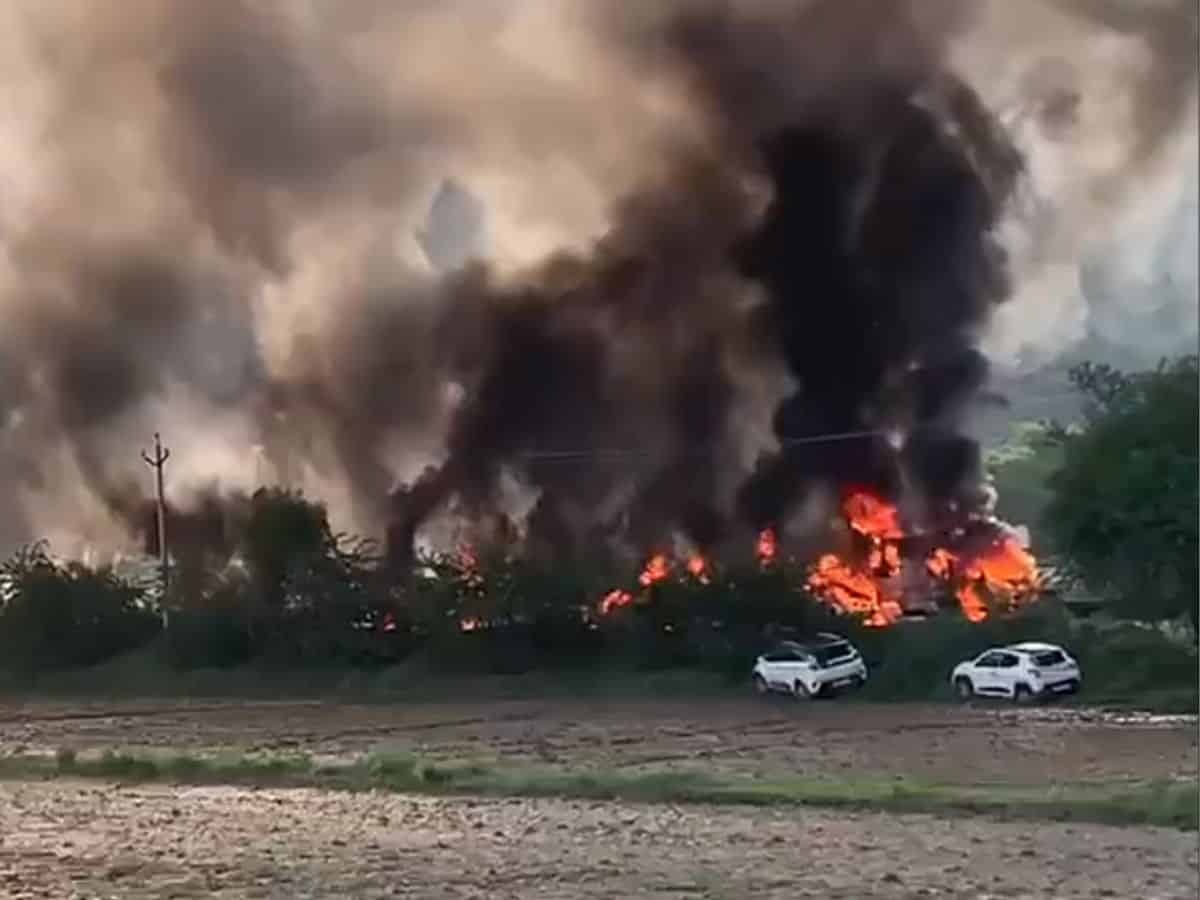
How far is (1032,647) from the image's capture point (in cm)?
584

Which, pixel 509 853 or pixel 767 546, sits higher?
pixel 767 546

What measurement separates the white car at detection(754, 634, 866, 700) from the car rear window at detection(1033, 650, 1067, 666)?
0.87 meters

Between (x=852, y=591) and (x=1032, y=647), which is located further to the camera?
(x=1032, y=647)

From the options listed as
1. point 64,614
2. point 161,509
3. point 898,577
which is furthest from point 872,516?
point 64,614

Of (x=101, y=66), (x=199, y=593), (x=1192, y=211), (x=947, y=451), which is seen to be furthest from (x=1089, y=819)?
(x=101, y=66)

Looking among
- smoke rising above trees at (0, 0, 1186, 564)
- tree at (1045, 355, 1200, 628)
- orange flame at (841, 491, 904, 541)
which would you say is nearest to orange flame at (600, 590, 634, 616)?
smoke rising above trees at (0, 0, 1186, 564)

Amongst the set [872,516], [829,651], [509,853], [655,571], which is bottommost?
[509,853]

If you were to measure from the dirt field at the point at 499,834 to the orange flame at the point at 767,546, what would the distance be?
0.41m

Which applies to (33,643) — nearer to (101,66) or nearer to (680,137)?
(101,66)

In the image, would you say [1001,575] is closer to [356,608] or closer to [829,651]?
[829,651]

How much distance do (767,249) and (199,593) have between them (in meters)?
2.59

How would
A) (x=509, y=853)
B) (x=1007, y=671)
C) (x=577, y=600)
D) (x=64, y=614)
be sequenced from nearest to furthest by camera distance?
(x=64, y=614) → (x=509, y=853) → (x=577, y=600) → (x=1007, y=671)

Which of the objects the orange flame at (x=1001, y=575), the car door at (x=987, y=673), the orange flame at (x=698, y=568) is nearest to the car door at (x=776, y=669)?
the orange flame at (x=698, y=568)

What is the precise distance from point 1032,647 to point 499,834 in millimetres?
2335
